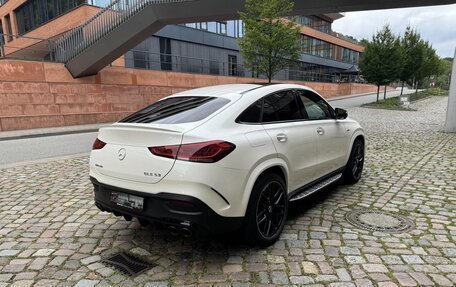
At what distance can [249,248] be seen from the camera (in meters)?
3.66

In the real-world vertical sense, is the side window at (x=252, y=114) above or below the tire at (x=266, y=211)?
above

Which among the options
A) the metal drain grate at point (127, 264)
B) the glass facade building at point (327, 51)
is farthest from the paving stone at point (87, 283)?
the glass facade building at point (327, 51)

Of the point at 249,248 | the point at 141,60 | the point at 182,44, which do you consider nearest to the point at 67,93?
the point at 141,60

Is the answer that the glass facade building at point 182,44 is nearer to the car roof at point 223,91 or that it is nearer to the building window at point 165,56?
the building window at point 165,56

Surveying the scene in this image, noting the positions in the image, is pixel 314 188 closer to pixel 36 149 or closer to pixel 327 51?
pixel 36 149

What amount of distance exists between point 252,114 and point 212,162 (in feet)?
2.97

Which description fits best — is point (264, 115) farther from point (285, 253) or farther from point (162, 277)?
point (162, 277)

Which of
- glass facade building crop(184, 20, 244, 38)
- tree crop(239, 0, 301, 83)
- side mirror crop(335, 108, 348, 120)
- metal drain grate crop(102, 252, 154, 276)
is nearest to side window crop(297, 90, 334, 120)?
side mirror crop(335, 108, 348, 120)

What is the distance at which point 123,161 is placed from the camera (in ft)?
11.0

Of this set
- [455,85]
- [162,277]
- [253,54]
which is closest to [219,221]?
[162,277]

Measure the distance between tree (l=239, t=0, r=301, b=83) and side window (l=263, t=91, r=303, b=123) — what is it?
39.4 feet

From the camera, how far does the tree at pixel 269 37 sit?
15.5 meters

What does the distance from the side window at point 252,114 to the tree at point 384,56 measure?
27.1 m

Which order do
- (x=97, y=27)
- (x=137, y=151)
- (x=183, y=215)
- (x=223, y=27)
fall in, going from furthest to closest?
(x=223, y=27) → (x=97, y=27) → (x=137, y=151) → (x=183, y=215)
